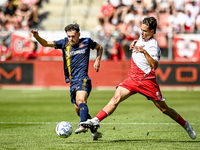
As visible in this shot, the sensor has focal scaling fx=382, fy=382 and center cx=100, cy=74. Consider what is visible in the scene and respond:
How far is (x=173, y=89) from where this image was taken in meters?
19.2

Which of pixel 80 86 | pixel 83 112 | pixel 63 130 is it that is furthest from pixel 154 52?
pixel 63 130

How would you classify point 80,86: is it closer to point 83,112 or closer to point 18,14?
point 83,112

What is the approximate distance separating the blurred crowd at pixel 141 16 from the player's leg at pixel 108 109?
1363cm

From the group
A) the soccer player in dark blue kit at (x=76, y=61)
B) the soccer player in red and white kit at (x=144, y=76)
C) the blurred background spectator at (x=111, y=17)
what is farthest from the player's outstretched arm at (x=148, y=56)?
the blurred background spectator at (x=111, y=17)

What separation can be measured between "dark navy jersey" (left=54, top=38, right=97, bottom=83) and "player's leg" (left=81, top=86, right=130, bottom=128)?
857 millimetres

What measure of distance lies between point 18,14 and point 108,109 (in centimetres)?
1914

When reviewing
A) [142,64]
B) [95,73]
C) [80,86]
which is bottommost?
[95,73]

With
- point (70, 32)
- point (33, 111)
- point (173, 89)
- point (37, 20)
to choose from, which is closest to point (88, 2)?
point (37, 20)

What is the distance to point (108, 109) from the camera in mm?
6316

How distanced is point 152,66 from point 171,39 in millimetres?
13593

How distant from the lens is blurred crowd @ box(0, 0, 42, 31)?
78.5 feet

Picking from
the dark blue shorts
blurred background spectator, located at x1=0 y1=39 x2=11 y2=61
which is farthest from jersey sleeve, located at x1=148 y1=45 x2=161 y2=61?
blurred background spectator, located at x1=0 y1=39 x2=11 y2=61

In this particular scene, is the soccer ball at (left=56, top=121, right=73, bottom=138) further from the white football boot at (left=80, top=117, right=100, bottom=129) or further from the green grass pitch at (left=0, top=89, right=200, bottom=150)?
the white football boot at (left=80, top=117, right=100, bottom=129)

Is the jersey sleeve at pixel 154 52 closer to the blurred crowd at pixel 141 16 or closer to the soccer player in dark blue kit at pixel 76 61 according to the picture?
the soccer player in dark blue kit at pixel 76 61
